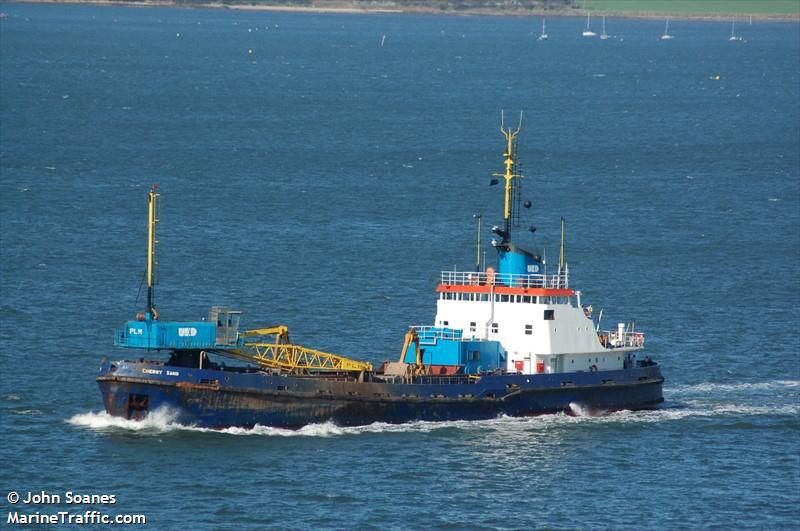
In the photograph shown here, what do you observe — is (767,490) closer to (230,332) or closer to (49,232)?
(230,332)

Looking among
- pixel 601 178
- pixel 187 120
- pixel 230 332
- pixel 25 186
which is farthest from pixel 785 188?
pixel 230 332

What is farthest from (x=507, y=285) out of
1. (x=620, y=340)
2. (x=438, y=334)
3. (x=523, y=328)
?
(x=620, y=340)

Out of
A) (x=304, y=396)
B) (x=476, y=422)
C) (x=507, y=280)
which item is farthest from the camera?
(x=507, y=280)

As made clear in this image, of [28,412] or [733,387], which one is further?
[733,387]

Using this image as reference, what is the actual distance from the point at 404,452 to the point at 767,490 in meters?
11.2

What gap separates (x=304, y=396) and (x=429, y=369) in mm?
5245

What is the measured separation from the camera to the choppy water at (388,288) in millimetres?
52781

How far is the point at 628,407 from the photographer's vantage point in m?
64.6

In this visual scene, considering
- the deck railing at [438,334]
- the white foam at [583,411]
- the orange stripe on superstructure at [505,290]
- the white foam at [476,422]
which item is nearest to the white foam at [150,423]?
the white foam at [476,422]

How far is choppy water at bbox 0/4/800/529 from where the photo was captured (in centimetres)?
5278

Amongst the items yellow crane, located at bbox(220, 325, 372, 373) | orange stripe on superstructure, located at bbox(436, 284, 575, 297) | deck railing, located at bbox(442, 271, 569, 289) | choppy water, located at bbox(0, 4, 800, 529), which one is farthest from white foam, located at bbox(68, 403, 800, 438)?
deck railing, located at bbox(442, 271, 569, 289)

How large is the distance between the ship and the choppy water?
768mm

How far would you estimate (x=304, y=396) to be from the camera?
58625mm

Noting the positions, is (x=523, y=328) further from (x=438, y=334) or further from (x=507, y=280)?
(x=438, y=334)
